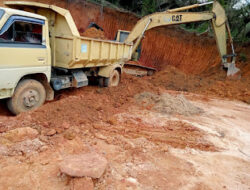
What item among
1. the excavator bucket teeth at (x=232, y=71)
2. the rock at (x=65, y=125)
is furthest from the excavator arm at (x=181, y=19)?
the rock at (x=65, y=125)

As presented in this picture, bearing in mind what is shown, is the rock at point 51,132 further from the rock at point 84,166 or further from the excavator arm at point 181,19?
the excavator arm at point 181,19

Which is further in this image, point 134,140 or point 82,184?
point 134,140

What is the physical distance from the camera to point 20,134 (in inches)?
149

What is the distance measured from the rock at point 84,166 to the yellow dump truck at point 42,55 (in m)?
2.37

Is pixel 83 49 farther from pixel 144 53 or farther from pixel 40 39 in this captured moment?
pixel 144 53

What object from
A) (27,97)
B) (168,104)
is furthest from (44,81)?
(168,104)

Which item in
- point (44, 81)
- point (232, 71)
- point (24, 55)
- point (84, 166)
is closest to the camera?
point (84, 166)

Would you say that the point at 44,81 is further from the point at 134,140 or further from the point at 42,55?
the point at 134,140

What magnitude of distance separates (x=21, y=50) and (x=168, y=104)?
4.12 meters

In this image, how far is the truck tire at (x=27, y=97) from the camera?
4.61m

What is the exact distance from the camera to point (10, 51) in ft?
13.8

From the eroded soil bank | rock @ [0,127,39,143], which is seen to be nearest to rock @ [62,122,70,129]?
the eroded soil bank

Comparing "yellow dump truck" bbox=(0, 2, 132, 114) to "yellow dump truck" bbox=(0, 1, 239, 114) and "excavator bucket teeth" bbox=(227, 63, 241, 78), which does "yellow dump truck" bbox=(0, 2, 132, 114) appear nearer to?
"yellow dump truck" bbox=(0, 1, 239, 114)

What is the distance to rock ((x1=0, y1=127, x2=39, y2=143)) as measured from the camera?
369cm
